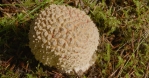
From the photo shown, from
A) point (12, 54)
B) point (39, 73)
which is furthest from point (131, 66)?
point (12, 54)

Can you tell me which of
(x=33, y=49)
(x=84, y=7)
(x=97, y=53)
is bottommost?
(x=97, y=53)

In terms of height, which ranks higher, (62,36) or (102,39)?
(62,36)

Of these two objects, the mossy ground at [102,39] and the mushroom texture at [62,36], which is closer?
the mushroom texture at [62,36]

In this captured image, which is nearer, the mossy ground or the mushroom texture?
the mushroom texture

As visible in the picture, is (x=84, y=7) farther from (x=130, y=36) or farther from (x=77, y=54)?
(x=77, y=54)
